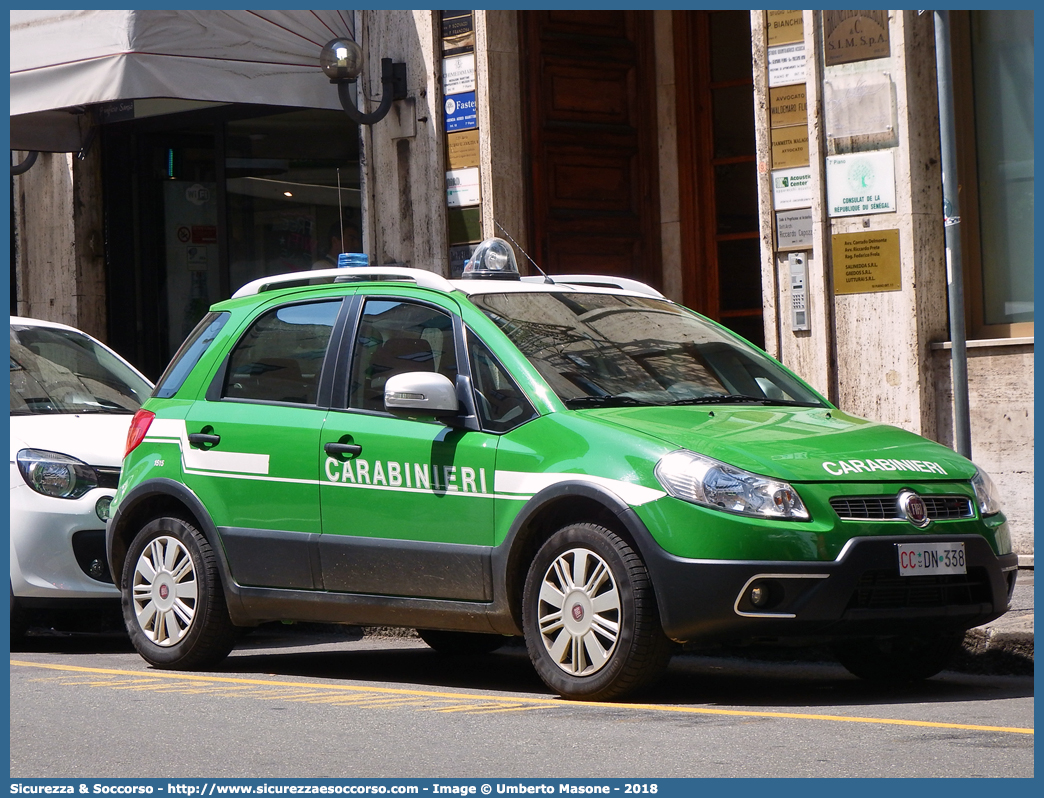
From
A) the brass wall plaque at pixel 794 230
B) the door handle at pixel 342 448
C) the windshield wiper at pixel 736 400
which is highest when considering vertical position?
the brass wall plaque at pixel 794 230

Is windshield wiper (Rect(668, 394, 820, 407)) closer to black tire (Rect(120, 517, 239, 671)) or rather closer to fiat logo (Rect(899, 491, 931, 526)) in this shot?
fiat logo (Rect(899, 491, 931, 526))

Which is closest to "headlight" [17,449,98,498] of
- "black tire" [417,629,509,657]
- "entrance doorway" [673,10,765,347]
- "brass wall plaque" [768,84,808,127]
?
"black tire" [417,629,509,657]

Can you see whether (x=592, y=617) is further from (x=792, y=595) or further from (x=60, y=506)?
(x=60, y=506)

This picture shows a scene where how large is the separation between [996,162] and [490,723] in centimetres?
656

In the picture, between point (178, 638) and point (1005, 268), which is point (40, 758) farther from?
point (1005, 268)

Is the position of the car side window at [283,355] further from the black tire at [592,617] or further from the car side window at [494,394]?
the black tire at [592,617]

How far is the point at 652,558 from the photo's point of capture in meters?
6.18

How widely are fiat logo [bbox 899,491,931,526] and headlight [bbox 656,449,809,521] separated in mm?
391

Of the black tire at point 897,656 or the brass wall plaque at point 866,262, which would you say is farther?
the brass wall plaque at point 866,262

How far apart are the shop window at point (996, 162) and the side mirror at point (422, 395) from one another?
209 inches

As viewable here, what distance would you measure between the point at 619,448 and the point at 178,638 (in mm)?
2478

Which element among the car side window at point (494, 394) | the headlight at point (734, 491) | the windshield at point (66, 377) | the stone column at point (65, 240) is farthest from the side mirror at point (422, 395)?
the stone column at point (65, 240)

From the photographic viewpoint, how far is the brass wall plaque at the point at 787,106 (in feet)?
37.9

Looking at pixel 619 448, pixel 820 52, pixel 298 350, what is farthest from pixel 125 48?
pixel 619 448
